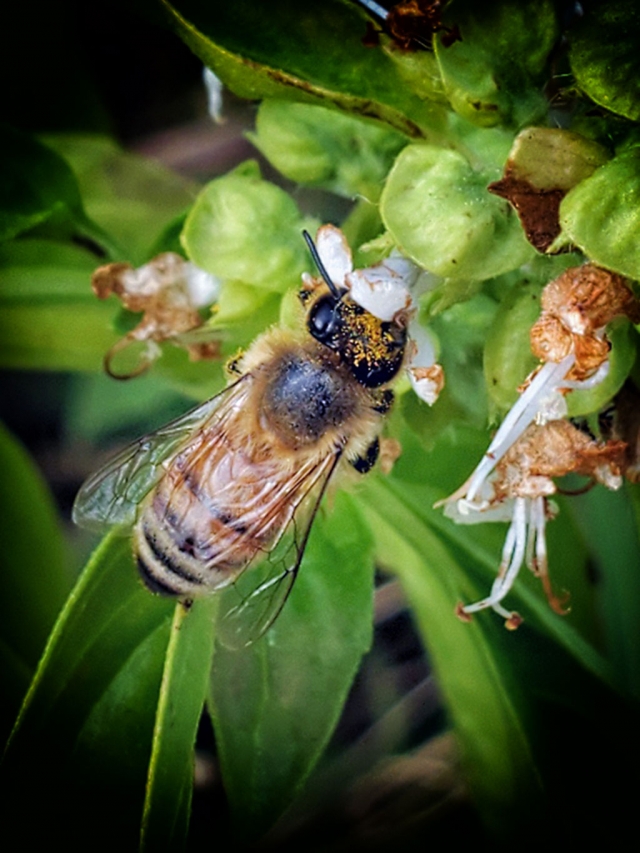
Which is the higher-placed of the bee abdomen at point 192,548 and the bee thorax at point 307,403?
the bee thorax at point 307,403

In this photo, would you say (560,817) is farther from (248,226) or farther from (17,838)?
(248,226)

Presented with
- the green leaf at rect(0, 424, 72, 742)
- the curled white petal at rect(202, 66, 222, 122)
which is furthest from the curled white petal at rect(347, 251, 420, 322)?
the green leaf at rect(0, 424, 72, 742)

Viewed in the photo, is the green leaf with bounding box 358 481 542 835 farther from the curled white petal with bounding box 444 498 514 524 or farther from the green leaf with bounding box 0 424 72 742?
the green leaf with bounding box 0 424 72 742

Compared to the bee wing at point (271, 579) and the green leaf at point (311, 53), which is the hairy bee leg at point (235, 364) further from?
the green leaf at point (311, 53)

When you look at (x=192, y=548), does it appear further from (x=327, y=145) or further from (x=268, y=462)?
(x=327, y=145)

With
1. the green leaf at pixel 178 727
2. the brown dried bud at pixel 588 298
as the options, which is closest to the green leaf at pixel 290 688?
the green leaf at pixel 178 727
